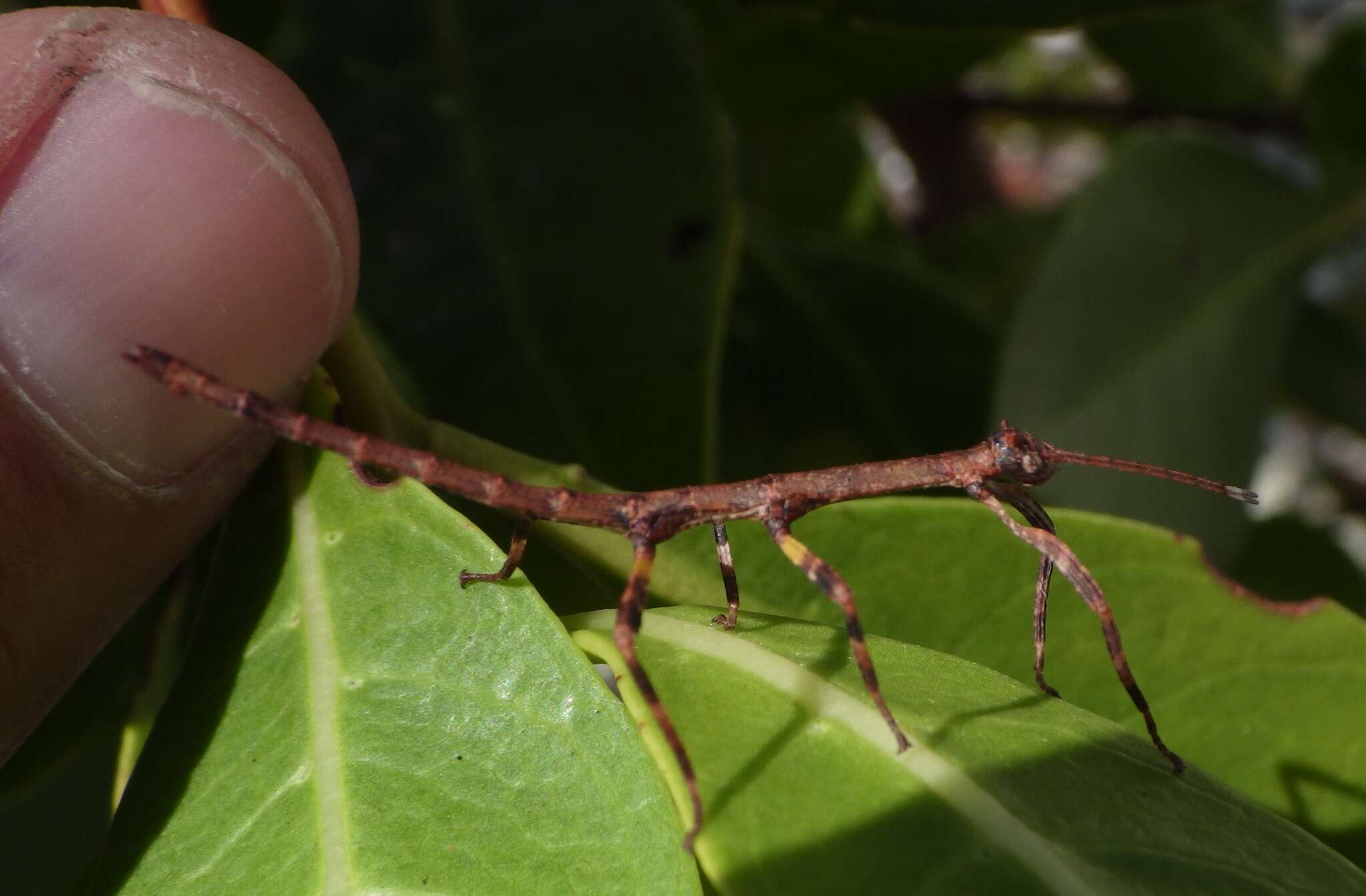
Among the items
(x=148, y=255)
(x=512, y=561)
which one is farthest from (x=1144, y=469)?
(x=148, y=255)

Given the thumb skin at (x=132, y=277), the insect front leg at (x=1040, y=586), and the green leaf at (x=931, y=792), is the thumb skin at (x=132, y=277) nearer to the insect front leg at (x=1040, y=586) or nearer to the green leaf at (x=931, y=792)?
the green leaf at (x=931, y=792)

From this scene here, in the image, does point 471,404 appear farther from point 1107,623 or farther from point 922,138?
point 922,138

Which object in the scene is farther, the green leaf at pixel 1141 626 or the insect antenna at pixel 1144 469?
the insect antenna at pixel 1144 469

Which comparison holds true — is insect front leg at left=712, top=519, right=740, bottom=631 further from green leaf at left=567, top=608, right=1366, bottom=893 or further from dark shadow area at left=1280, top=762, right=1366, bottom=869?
dark shadow area at left=1280, top=762, right=1366, bottom=869

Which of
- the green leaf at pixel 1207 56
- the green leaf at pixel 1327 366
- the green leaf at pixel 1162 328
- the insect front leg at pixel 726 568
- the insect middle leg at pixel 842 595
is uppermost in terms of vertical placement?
the green leaf at pixel 1207 56

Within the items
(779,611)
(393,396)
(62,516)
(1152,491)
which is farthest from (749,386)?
(62,516)

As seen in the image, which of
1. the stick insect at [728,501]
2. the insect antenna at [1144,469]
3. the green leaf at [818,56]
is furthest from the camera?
the green leaf at [818,56]

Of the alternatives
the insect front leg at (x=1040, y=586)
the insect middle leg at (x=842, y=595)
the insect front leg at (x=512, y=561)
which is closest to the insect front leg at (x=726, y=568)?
the insect middle leg at (x=842, y=595)
